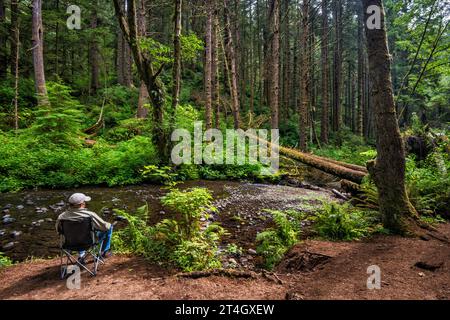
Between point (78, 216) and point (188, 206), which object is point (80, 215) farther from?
point (188, 206)

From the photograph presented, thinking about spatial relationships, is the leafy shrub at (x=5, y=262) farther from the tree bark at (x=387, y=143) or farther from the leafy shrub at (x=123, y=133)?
the leafy shrub at (x=123, y=133)

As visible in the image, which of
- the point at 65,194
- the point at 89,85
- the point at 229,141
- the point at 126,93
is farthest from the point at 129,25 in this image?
the point at 89,85

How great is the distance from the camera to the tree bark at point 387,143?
570 cm

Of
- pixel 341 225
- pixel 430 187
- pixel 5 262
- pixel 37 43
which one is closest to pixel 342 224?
pixel 341 225

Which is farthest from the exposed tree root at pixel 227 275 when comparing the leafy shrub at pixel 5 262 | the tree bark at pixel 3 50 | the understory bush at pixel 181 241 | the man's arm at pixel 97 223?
the tree bark at pixel 3 50

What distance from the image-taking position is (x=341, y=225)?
19.4ft

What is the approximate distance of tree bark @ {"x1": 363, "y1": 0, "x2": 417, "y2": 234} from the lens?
5.70m

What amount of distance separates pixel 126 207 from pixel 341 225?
6.06 meters

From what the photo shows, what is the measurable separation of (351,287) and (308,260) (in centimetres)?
113

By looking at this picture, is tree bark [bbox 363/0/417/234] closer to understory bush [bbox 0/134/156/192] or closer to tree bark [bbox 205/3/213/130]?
understory bush [bbox 0/134/156/192]

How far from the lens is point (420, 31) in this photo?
1171 centimetres

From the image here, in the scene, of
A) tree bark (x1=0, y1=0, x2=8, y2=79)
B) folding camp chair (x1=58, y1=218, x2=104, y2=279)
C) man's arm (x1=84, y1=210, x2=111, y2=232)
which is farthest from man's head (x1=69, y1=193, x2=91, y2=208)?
tree bark (x1=0, y1=0, x2=8, y2=79)
